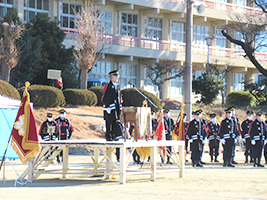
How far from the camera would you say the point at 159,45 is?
1597 inches

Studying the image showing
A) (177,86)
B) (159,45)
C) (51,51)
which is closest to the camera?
(51,51)

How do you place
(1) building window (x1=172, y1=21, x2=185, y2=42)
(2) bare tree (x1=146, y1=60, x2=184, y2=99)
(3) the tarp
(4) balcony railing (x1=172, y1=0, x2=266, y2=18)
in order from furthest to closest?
(1) building window (x1=172, y1=21, x2=185, y2=42) → (4) balcony railing (x1=172, y1=0, x2=266, y2=18) → (2) bare tree (x1=146, y1=60, x2=184, y2=99) → (3) the tarp

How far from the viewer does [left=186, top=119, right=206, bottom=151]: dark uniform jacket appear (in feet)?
56.3

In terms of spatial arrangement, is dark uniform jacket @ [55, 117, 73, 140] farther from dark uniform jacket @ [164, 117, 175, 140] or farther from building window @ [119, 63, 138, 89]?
building window @ [119, 63, 138, 89]

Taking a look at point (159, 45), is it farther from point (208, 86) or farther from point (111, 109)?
point (111, 109)

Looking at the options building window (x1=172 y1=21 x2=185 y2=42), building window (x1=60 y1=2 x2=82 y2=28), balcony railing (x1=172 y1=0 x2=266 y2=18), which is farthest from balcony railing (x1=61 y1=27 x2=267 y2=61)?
balcony railing (x1=172 y1=0 x2=266 y2=18)

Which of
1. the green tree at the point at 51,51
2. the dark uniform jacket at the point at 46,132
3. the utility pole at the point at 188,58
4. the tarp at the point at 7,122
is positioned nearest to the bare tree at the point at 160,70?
the green tree at the point at 51,51

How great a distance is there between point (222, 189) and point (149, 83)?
32504mm

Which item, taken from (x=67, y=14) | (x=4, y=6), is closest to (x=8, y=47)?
(x=4, y=6)

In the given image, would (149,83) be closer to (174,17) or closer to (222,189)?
(174,17)

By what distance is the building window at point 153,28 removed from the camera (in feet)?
138

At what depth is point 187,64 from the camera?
2164 cm

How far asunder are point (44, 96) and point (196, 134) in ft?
31.4

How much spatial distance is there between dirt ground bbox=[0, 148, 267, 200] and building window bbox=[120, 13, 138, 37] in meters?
27.3
